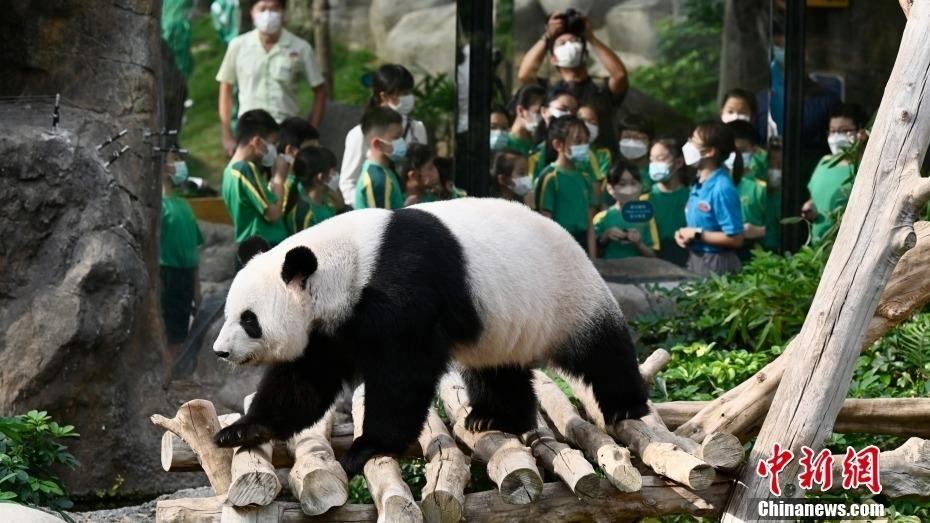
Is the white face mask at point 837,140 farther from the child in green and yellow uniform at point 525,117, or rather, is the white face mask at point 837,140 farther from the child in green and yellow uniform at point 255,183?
the child in green and yellow uniform at point 255,183

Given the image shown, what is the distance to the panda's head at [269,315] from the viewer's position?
4.48 metres

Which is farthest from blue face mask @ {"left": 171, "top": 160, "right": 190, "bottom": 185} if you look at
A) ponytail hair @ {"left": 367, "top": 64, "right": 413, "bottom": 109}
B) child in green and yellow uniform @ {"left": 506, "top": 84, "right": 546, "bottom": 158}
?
child in green and yellow uniform @ {"left": 506, "top": 84, "right": 546, "bottom": 158}

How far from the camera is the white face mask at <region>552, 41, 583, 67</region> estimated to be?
28.9 ft

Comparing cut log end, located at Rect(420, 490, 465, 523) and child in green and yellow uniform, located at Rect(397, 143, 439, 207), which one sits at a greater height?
child in green and yellow uniform, located at Rect(397, 143, 439, 207)

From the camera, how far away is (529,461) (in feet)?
14.5

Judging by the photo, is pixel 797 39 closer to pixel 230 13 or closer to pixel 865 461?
pixel 230 13

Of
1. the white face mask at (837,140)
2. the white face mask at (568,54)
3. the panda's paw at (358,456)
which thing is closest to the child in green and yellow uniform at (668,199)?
the white face mask at (568,54)

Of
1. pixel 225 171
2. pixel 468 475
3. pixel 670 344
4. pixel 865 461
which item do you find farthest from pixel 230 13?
pixel 865 461

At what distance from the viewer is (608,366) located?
5086 mm

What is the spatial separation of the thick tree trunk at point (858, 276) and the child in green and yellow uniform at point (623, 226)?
4434 mm

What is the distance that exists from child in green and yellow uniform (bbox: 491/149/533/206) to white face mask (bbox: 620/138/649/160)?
776mm

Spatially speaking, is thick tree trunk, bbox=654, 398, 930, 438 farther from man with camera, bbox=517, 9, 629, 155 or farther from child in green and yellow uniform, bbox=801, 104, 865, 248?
man with camera, bbox=517, 9, 629, 155

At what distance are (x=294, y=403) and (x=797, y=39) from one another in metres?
5.70

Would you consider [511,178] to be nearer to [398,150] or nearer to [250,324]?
[398,150]
